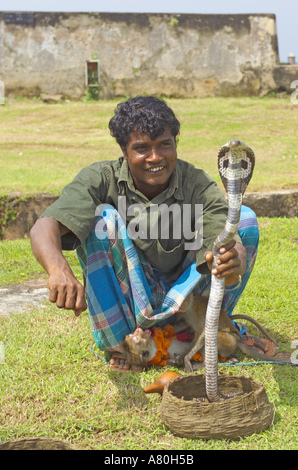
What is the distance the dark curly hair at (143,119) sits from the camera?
10.4ft

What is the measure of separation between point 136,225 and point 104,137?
9.42 meters

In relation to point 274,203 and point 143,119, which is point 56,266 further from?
point 274,203

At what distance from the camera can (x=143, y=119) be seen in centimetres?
320

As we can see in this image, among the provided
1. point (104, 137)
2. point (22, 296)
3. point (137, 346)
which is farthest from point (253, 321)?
point (104, 137)

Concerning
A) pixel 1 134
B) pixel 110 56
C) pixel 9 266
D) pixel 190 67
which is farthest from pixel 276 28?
pixel 9 266

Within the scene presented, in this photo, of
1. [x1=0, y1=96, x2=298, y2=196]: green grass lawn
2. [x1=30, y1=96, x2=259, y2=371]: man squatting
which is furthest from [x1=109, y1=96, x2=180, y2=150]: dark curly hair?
[x1=0, y1=96, x2=298, y2=196]: green grass lawn

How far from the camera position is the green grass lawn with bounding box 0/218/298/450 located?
2.73 metres

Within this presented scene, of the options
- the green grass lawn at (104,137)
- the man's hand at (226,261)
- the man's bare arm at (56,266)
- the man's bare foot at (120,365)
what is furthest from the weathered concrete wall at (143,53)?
the man's hand at (226,261)

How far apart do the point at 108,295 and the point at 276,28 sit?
47.9 feet

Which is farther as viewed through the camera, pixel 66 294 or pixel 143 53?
pixel 143 53

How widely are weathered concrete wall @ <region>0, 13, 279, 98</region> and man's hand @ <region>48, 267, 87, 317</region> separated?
13.5 metres

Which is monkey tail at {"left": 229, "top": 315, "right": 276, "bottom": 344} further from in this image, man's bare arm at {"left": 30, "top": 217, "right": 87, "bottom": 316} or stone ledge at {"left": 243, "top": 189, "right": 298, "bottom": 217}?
stone ledge at {"left": 243, "top": 189, "right": 298, "bottom": 217}

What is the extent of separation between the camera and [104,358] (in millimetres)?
3588

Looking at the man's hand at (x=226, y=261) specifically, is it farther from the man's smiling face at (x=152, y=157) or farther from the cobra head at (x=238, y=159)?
the man's smiling face at (x=152, y=157)
